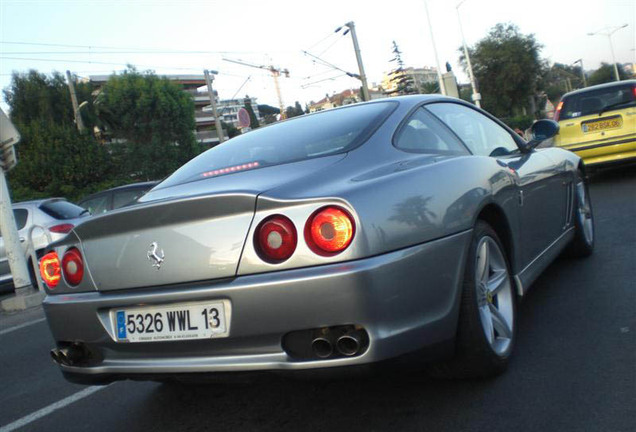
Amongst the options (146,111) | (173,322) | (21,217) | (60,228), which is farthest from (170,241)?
(146,111)

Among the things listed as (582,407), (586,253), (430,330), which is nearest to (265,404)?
(430,330)

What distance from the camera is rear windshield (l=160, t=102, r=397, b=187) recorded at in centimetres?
320

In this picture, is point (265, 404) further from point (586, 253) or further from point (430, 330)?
point (586, 253)

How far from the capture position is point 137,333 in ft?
8.73

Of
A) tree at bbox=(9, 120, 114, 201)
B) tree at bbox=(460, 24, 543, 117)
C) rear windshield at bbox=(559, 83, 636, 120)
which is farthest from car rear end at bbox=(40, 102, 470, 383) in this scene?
tree at bbox=(460, 24, 543, 117)

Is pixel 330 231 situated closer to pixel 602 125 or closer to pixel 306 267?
pixel 306 267

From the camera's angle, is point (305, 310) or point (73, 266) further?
point (73, 266)

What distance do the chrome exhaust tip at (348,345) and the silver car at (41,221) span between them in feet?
27.7

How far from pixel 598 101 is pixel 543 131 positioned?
19.2 feet

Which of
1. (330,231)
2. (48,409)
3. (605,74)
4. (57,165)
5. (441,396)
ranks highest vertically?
(605,74)

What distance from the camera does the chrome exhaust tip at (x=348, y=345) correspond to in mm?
2338

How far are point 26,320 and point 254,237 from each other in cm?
583

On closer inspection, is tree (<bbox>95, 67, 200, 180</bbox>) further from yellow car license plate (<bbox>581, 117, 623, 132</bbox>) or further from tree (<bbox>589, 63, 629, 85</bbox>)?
tree (<bbox>589, 63, 629, 85</bbox>)

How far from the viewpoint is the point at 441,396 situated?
294cm
